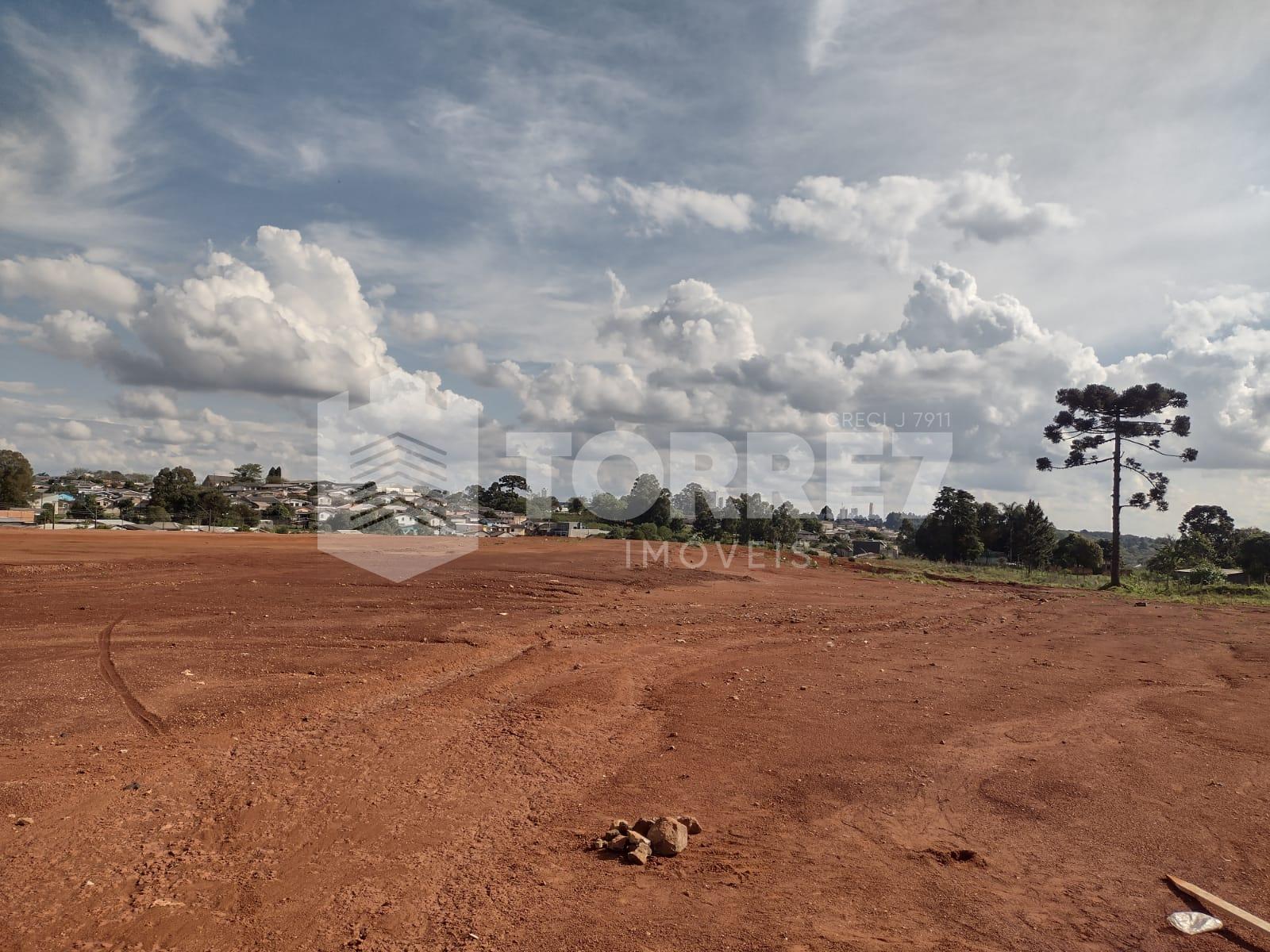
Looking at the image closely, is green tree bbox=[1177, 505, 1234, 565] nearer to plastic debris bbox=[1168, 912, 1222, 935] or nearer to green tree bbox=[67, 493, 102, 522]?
plastic debris bbox=[1168, 912, 1222, 935]

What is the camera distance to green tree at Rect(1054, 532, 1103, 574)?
160 feet

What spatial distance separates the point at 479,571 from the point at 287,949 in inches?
690

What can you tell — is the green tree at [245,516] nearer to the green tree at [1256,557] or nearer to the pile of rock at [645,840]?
the pile of rock at [645,840]

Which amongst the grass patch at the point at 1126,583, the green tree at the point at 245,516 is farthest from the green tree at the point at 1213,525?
the green tree at the point at 245,516

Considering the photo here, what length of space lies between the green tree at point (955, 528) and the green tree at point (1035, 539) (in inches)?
118

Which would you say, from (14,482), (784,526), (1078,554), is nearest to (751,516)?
(784,526)

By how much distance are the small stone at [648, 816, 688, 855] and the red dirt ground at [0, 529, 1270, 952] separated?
8cm

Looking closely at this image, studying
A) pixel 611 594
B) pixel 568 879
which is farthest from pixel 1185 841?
pixel 611 594

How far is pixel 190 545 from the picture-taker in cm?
2798

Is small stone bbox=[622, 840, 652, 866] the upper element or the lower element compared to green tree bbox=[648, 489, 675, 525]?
lower

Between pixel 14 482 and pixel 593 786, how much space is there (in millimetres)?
66844

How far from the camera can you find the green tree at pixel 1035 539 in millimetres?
48500


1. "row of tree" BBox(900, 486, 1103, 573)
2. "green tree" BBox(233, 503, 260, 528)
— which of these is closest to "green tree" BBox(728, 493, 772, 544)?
"row of tree" BBox(900, 486, 1103, 573)

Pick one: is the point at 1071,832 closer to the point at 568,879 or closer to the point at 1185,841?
the point at 1185,841
